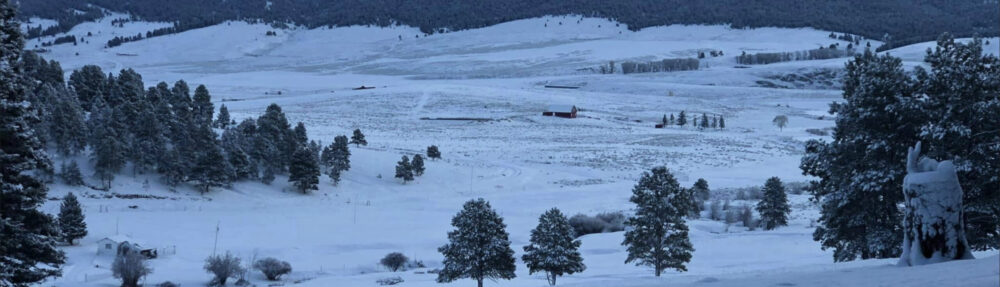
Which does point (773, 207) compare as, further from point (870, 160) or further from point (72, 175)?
point (72, 175)

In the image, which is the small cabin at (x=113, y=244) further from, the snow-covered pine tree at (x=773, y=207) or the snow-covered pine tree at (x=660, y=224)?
the snow-covered pine tree at (x=773, y=207)

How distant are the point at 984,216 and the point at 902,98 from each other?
267 cm

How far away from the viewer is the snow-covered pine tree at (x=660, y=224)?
80.4 ft

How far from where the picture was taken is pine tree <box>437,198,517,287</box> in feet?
79.2

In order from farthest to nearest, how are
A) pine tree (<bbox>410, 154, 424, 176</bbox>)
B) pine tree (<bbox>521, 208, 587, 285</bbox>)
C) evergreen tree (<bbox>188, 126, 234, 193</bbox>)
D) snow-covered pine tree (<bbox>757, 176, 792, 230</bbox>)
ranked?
pine tree (<bbox>410, 154, 424, 176</bbox>), evergreen tree (<bbox>188, 126, 234, 193</bbox>), snow-covered pine tree (<bbox>757, 176, 792, 230</bbox>), pine tree (<bbox>521, 208, 587, 285</bbox>)

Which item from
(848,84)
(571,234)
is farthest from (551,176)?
(848,84)

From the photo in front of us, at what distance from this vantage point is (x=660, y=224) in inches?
966

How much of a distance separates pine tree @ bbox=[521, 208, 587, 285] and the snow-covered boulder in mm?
15898

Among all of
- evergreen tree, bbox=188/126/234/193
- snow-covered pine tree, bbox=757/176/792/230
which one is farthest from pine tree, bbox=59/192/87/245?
snow-covered pine tree, bbox=757/176/792/230

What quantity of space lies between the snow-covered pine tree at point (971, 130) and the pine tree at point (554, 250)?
37.0 ft

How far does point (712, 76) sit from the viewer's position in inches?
6270

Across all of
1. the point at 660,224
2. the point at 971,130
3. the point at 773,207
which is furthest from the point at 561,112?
the point at 971,130

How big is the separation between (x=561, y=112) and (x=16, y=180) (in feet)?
285

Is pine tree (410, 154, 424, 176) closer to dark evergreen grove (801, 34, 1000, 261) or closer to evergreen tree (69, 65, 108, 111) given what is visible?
evergreen tree (69, 65, 108, 111)
